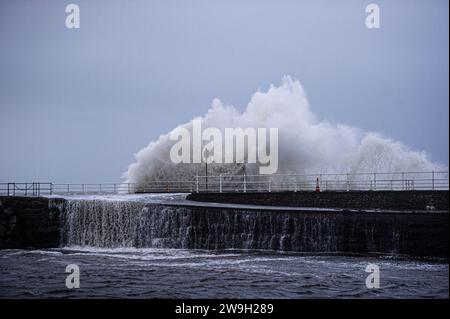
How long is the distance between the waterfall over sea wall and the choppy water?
1033mm

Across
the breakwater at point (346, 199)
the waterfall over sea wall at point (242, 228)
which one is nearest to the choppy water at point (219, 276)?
the waterfall over sea wall at point (242, 228)

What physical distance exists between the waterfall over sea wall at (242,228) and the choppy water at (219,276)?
103cm

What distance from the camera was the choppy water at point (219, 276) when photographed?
1636 cm

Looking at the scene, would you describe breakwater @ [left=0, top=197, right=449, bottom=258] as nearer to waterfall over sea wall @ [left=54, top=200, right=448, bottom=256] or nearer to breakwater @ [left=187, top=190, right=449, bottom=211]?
waterfall over sea wall @ [left=54, top=200, right=448, bottom=256]

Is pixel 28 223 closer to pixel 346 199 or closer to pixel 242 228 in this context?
pixel 242 228

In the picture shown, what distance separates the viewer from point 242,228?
24922mm

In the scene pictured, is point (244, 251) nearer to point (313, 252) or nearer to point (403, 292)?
point (313, 252)

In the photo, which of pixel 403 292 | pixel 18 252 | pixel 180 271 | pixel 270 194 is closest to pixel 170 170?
pixel 270 194

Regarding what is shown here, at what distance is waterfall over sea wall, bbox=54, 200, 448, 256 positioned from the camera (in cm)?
2267

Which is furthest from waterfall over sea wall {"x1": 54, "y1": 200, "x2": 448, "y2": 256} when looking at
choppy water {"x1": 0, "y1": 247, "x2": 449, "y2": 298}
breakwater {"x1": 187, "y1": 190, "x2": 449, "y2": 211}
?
breakwater {"x1": 187, "y1": 190, "x2": 449, "y2": 211}

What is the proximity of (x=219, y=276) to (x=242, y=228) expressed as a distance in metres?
6.49

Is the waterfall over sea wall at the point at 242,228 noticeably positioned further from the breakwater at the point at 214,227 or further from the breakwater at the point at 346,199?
the breakwater at the point at 346,199

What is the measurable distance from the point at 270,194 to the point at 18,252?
10.7 m

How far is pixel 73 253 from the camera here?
25.3m
